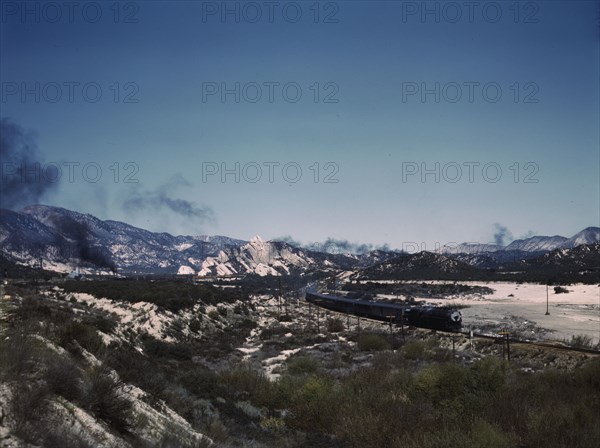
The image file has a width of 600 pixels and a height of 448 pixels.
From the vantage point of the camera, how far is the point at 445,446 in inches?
441

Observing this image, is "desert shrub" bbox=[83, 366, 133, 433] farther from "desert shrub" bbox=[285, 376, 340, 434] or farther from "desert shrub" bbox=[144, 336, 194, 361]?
"desert shrub" bbox=[144, 336, 194, 361]

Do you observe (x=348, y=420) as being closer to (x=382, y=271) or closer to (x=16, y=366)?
(x=16, y=366)

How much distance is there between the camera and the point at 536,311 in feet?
214

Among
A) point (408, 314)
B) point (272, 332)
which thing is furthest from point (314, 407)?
point (408, 314)

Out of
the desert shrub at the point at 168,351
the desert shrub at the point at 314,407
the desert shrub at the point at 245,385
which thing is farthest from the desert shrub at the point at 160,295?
the desert shrub at the point at 314,407

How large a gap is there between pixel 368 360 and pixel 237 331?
825 inches

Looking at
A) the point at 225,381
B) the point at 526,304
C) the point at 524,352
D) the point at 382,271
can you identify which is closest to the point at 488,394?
the point at 225,381

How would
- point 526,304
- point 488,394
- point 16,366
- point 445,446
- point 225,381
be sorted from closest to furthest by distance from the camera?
point 16,366 < point 445,446 < point 488,394 < point 225,381 < point 526,304

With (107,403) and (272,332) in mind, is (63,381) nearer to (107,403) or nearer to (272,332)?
(107,403)

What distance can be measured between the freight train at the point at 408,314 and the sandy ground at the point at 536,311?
406cm

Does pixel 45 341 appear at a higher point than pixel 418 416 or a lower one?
higher

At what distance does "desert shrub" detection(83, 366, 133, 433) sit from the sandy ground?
40.9 meters

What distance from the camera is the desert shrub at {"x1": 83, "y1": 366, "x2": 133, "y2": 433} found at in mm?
9250

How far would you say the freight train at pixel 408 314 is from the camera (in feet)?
151
